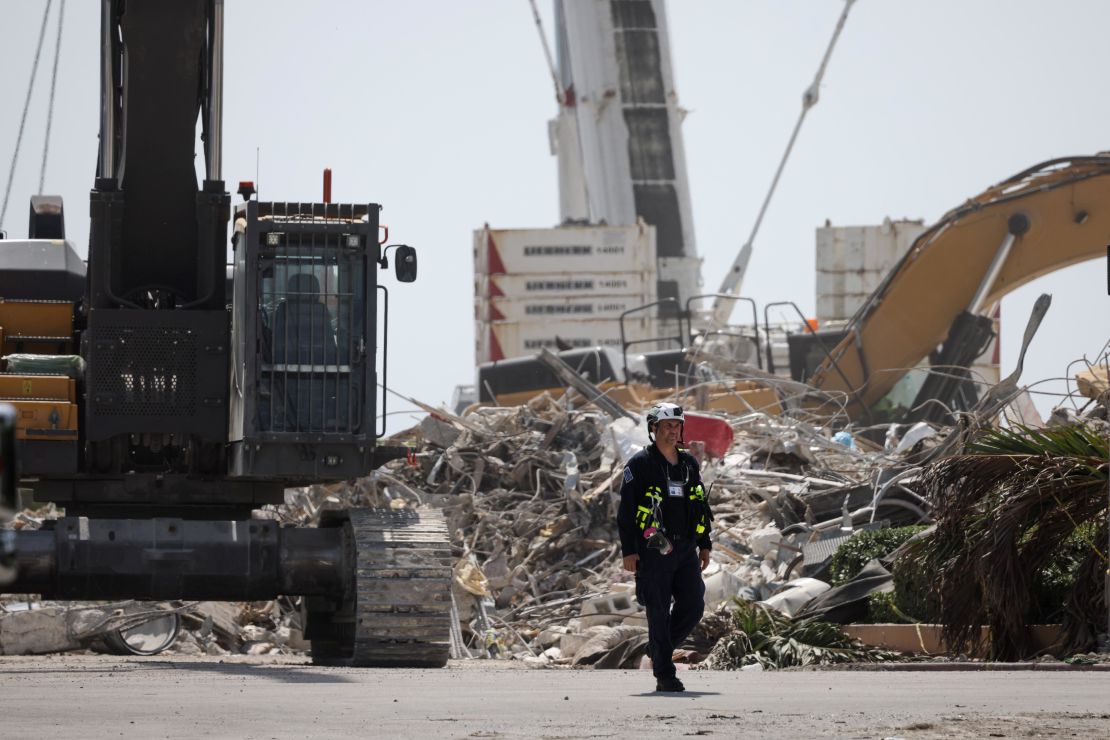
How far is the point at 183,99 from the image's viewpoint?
42.0 ft

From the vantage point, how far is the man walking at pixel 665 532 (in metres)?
9.25

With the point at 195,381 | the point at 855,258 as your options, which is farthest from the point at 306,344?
the point at 855,258

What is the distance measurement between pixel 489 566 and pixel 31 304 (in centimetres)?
635

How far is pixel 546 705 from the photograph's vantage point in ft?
26.0

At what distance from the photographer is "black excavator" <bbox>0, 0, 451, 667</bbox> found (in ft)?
38.6

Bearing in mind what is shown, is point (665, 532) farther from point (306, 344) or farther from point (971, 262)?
point (971, 262)

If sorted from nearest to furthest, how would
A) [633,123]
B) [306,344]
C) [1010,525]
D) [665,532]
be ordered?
1. [665,532]
2. [1010,525]
3. [306,344]
4. [633,123]

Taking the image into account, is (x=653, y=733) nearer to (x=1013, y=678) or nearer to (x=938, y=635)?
(x=1013, y=678)

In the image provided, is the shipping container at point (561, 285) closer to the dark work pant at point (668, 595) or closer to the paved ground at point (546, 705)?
the paved ground at point (546, 705)

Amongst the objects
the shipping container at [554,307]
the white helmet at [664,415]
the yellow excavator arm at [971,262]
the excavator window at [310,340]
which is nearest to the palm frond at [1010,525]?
Answer: the white helmet at [664,415]

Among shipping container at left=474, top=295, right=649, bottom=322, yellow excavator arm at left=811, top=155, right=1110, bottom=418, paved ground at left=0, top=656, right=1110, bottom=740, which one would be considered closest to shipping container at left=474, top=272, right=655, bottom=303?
shipping container at left=474, top=295, right=649, bottom=322

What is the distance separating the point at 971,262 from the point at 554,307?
22.4m

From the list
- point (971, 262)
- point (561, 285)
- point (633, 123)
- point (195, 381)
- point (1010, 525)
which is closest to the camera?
point (1010, 525)

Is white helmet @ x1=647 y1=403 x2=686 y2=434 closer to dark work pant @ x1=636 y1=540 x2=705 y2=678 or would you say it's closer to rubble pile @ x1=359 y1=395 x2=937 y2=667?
dark work pant @ x1=636 y1=540 x2=705 y2=678
